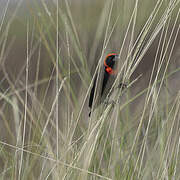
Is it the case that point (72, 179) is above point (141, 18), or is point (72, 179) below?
below

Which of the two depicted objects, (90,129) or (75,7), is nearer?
(90,129)

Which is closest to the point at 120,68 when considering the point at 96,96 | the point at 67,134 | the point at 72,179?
the point at 96,96

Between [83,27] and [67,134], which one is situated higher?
[83,27]

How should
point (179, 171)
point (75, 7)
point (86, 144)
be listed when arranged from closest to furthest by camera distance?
point (86, 144), point (179, 171), point (75, 7)

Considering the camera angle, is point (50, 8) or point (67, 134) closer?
point (67, 134)

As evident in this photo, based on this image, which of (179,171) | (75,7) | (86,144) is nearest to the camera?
(86,144)

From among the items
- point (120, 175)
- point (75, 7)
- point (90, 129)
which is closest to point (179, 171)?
point (120, 175)

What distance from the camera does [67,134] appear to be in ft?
2.76

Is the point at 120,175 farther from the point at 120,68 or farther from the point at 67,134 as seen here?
Answer: the point at 120,68

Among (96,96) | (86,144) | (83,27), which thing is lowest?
(86,144)

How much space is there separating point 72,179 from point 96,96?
0.25 m

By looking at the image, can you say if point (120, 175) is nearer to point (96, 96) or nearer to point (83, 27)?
point (96, 96)

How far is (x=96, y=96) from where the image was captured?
2.82 feet

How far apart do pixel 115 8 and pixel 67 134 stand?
17.2 inches
